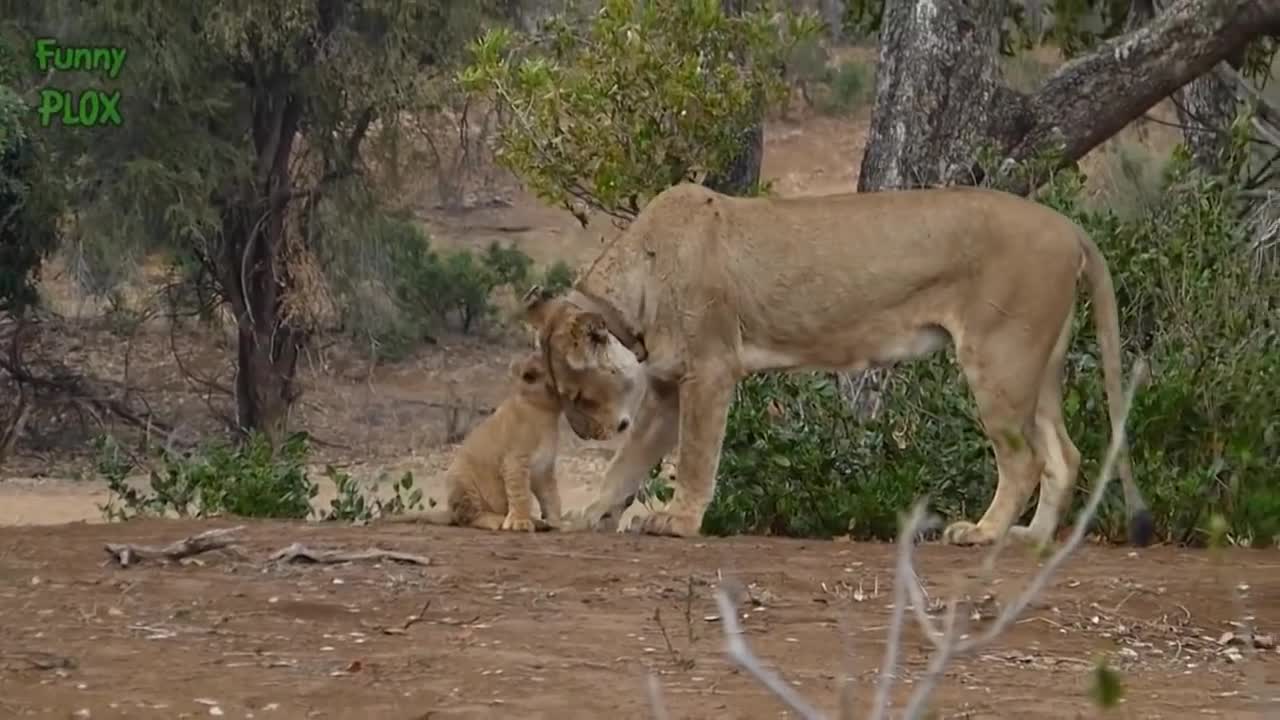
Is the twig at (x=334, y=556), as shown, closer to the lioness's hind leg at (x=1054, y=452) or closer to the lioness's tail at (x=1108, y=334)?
the lioness's hind leg at (x=1054, y=452)

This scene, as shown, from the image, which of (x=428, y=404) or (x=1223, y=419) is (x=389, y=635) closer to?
(x=1223, y=419)

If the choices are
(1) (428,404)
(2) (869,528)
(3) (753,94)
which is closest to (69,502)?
(1) (428,404)

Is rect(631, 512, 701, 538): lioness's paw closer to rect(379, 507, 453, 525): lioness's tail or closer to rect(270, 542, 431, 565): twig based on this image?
rect(379, 507, 453, 525): lioness's tail

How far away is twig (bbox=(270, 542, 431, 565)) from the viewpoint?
6.92 meters

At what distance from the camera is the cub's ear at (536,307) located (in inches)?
326

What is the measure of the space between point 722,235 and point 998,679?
120 inches

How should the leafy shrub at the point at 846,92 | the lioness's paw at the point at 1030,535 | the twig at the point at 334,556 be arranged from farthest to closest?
the leafy shrub at the point at 846,92, the lioness's paw at the point at 1030,535, the twig at the point at 334,556

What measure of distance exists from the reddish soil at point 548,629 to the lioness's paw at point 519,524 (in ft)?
0.88

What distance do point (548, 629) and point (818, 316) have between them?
8.41 feet

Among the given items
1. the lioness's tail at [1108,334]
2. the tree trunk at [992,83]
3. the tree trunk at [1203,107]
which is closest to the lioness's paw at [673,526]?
the lioness's tail at [1108,334]

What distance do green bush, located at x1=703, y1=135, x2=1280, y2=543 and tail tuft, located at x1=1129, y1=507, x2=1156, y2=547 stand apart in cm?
18

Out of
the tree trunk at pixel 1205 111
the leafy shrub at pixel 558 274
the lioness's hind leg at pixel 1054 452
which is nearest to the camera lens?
the lioness's hind leg at pixel 1054 452

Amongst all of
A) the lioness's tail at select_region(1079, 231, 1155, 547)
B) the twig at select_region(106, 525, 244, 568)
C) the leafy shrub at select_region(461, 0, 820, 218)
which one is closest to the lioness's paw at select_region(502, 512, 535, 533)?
the twig at select_region(106, 525, 244, 568)

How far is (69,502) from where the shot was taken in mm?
18109
